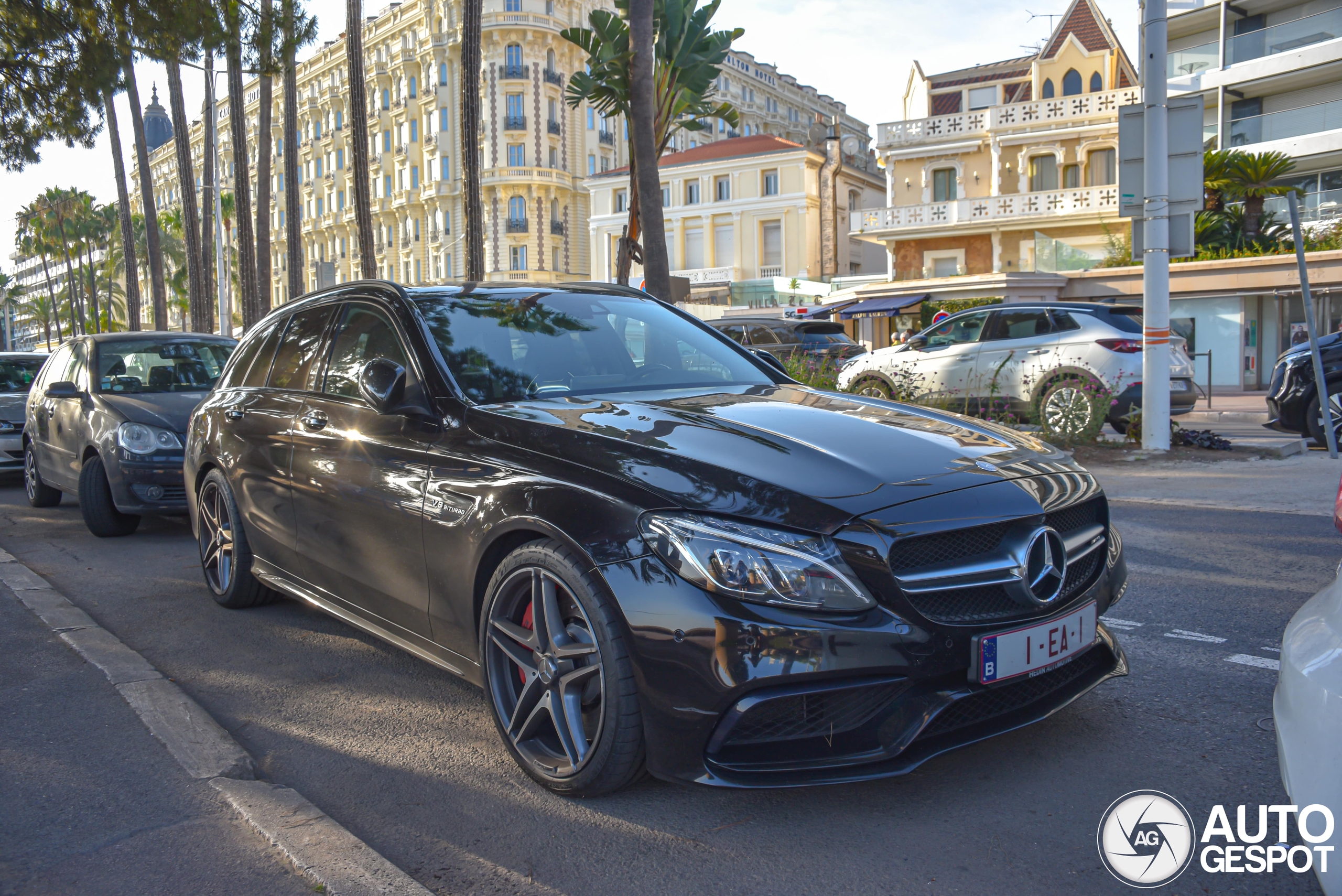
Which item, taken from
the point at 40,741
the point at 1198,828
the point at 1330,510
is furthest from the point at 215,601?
the point at 1330,510

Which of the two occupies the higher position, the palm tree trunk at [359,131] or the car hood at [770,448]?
the palm tree trunk at [359,131]

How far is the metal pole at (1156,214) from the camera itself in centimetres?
1037

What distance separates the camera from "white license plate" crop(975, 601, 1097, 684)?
2.60 m

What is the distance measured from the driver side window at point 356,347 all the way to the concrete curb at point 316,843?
1.59 m

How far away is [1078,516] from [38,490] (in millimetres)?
9629

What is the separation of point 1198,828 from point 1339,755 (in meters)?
1.09

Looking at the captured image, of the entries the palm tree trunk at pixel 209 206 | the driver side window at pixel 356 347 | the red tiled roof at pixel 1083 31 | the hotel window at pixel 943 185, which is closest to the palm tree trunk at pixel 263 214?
the palm tree trunk at pixel 209 206

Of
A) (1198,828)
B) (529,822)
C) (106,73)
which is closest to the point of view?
(1198,828)

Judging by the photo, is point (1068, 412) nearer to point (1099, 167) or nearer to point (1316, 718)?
point (1316, 718)

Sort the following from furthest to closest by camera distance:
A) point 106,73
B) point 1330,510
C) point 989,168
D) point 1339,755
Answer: point 989,168 → point 106,73 → point 1330,510 → point 1339,755

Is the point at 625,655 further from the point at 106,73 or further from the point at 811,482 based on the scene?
the point at 106,73

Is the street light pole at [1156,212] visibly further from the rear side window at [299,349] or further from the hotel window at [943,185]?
the hotel window at [943,185]

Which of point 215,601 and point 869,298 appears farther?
point 869,298

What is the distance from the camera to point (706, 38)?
14.8 m
